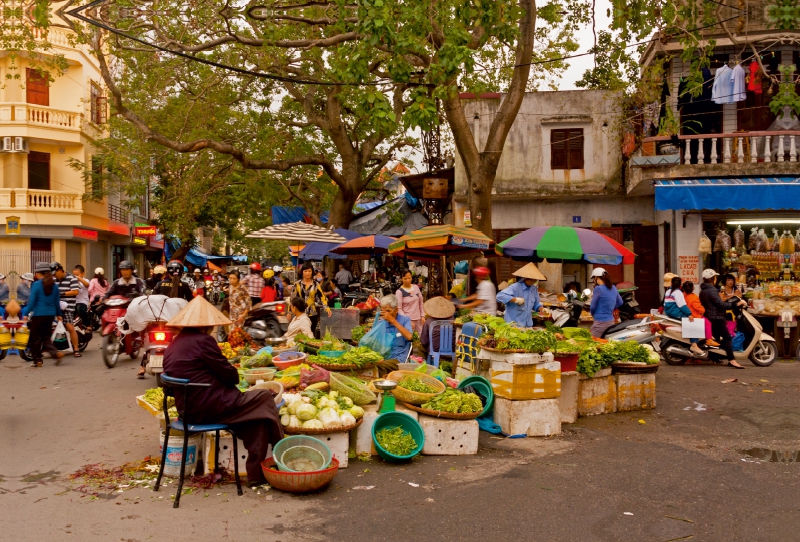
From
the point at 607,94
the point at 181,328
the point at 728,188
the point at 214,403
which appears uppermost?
the point at 607,94

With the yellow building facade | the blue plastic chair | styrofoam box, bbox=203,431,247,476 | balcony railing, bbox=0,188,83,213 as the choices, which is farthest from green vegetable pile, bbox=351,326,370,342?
balcony railing, bbox=0,188,83,213

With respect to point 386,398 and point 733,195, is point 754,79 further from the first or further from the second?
point 386,398

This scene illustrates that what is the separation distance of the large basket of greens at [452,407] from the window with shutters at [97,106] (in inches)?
1096

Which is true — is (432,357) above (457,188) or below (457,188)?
below

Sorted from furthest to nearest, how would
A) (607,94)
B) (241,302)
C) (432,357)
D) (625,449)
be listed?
1. (607,94)
2. (241,302)
3. (432,357)
4. (625,449)

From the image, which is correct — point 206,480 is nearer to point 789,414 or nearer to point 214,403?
point 214,403

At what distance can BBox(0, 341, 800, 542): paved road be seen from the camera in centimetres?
497

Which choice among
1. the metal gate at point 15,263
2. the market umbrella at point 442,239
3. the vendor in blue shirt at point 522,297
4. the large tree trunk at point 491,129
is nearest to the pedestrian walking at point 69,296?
the market umbrella at point 442,239

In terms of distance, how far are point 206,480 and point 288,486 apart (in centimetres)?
80

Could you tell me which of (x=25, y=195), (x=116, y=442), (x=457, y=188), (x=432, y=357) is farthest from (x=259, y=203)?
→ (x=116, y=442)

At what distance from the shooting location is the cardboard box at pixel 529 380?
25.3ft

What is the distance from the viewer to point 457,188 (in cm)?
2167

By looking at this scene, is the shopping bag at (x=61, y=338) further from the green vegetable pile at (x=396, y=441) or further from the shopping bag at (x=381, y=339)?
the green vegetable pile at (x=396, y=441)

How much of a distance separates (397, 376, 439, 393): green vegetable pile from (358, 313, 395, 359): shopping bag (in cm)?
223
